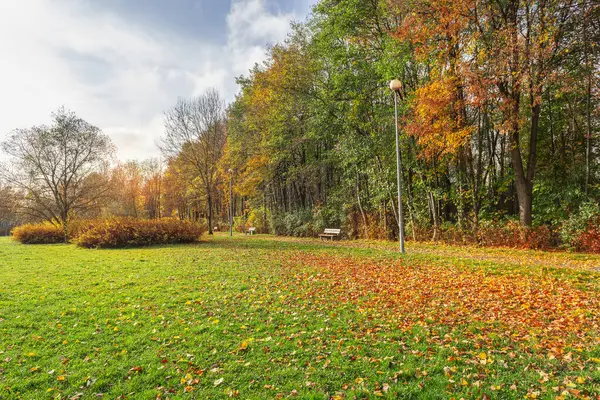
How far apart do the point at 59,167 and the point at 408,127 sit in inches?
1035

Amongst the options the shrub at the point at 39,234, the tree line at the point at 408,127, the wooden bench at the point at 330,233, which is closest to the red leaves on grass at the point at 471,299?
the tree line at the point at 408,127

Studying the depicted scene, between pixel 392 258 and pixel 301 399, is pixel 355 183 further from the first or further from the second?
pixel 301 399

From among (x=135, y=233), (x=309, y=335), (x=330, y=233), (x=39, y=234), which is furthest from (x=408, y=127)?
(x=39, y=234)

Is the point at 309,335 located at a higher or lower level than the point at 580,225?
lower

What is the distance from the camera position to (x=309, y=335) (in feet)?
14.7

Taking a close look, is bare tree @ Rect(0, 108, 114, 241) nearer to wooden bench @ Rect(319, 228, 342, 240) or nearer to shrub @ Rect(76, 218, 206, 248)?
shrub @ Rect(76, 218, 206, 248)

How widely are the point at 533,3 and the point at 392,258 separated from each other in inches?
408

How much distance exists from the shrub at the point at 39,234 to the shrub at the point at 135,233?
6.51 meters

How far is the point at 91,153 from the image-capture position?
2562 cm

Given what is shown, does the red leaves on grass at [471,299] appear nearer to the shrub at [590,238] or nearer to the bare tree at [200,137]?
the shrub at [590,238]

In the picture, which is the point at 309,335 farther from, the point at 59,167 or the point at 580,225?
the point at 59,167

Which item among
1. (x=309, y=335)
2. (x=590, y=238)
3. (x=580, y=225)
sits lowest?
(x=309, y=335)

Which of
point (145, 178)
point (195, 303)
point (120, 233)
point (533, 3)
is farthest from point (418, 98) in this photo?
point (145, 178)

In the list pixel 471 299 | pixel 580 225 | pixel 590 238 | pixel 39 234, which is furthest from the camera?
pixel 39 234
